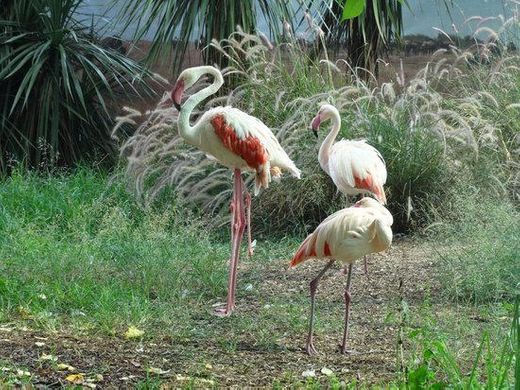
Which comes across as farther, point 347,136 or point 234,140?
point 347,136

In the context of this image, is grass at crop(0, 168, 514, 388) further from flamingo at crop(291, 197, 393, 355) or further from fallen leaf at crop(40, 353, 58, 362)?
flamingo at crop(291, 197, 393, 355)

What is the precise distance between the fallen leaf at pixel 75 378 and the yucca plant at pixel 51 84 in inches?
249

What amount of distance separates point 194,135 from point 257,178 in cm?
49

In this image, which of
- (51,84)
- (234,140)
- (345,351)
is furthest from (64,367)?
(51,84)

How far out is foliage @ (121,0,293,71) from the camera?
8555 millimetres

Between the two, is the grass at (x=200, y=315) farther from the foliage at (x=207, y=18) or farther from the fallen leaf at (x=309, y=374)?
the foliage at (x=207, y=18)

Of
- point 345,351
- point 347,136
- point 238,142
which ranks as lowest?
point 345,351

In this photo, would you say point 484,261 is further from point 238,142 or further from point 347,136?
point 347,136

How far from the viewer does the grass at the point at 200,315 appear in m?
3.72

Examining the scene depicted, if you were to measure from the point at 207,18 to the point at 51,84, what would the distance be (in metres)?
2.16

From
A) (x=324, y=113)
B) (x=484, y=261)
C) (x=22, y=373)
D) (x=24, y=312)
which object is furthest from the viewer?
(x=324, y=113)

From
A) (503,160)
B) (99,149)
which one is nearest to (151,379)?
(503,160)

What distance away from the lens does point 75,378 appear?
3.48 meters

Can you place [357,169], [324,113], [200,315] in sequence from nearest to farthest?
[200,315] → [357,169] → [324,113]
